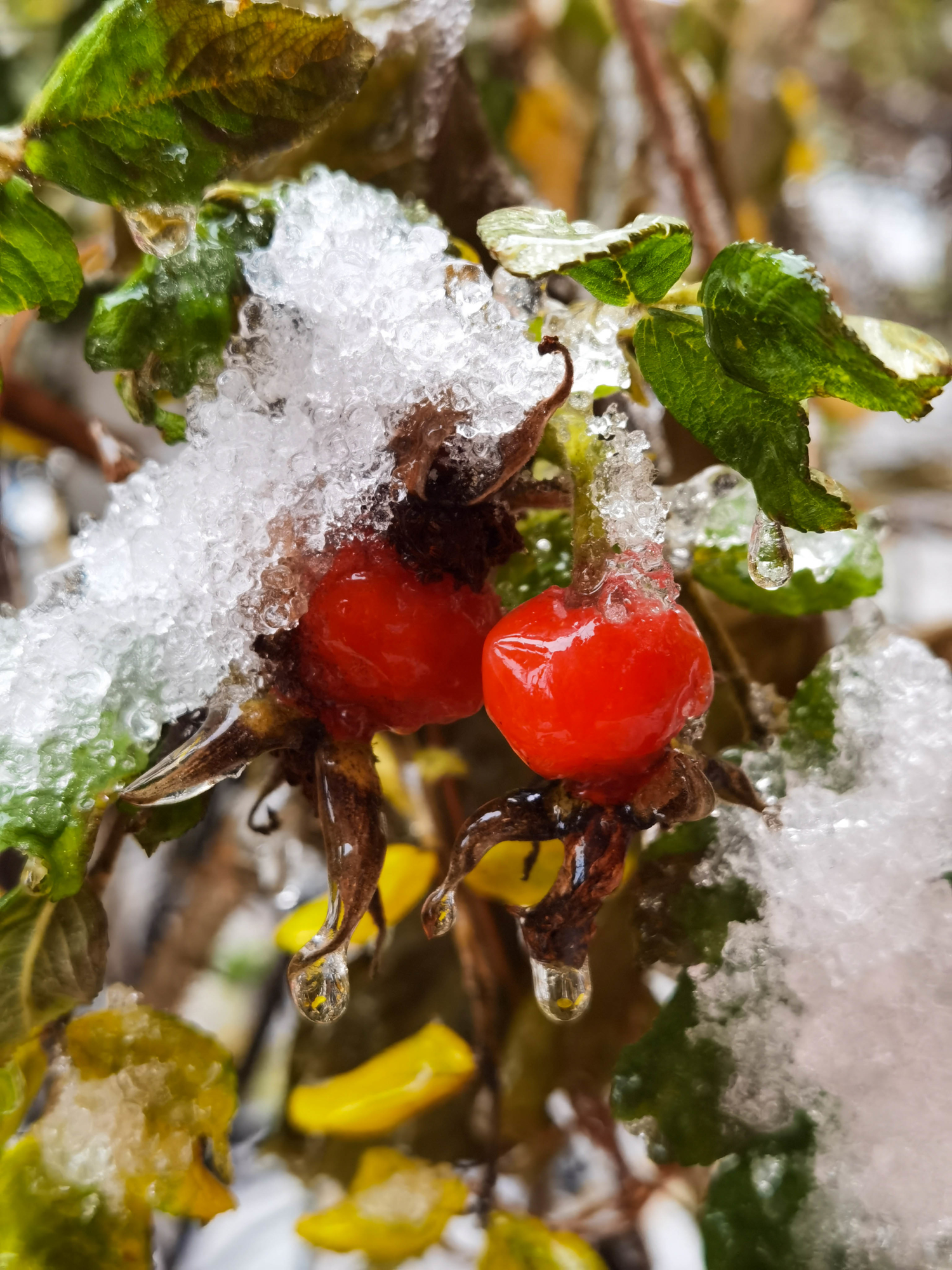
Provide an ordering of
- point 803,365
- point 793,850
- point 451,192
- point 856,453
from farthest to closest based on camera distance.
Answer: point 856,453, point 451,192, point 793,850, point 803,365

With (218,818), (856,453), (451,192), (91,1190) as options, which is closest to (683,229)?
(451,192)

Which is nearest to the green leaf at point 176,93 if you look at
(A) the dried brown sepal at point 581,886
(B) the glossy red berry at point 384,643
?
(B) the glossy red berry at point 384,643

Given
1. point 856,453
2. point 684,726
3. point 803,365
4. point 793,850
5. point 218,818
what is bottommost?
point 856,453

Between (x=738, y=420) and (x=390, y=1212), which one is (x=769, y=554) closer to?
(x=738, y=420)

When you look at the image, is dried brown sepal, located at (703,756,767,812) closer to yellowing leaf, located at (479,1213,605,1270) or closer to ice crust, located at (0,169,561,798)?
ice crust, located at (0,169,561,798)

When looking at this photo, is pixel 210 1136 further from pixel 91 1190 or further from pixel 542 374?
pixel 542 374

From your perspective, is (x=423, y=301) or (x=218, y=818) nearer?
(x=423, y=301)

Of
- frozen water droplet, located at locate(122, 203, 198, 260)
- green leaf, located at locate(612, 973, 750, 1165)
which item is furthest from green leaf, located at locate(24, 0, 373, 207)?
green leaf, located at locate(612, 973, 750, 1165)

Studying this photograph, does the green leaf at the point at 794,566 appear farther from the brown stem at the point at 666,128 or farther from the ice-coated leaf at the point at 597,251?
the brown stem at the point at 666,128
